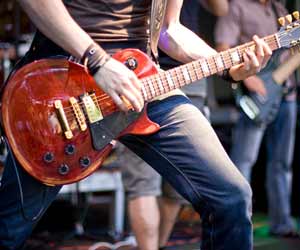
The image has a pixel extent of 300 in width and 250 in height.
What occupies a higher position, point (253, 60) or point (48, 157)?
point (253, 60)

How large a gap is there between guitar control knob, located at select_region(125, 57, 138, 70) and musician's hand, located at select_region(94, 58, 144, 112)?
0.82 ft

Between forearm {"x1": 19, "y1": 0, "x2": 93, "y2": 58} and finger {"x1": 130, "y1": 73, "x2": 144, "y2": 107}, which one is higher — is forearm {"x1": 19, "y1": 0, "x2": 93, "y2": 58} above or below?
above

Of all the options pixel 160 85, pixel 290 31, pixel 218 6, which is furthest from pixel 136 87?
pixel 218 6

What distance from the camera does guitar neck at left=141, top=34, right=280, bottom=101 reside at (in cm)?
281

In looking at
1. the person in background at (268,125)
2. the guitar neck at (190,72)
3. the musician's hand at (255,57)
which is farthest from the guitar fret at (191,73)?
the person in background at (268,125)

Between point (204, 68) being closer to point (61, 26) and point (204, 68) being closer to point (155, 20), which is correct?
point (155, 20)

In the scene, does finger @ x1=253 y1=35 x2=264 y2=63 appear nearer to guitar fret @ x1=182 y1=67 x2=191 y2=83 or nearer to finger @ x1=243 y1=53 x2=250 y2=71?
finger @ x1=243 y1=53 x2=250 y2=71

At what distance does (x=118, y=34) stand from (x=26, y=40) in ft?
10.8

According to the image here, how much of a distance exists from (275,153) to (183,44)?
111 inches

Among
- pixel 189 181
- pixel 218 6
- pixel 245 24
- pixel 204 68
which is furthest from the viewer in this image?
pixel 245 24

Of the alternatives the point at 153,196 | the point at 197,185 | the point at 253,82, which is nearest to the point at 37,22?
the point at 197,185

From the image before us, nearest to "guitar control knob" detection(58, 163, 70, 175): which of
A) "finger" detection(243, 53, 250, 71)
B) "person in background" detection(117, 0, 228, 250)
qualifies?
"finger" detection(243, 53, 250, 71)

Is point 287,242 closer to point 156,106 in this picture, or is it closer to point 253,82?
point 253,82

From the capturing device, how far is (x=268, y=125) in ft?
18.9
